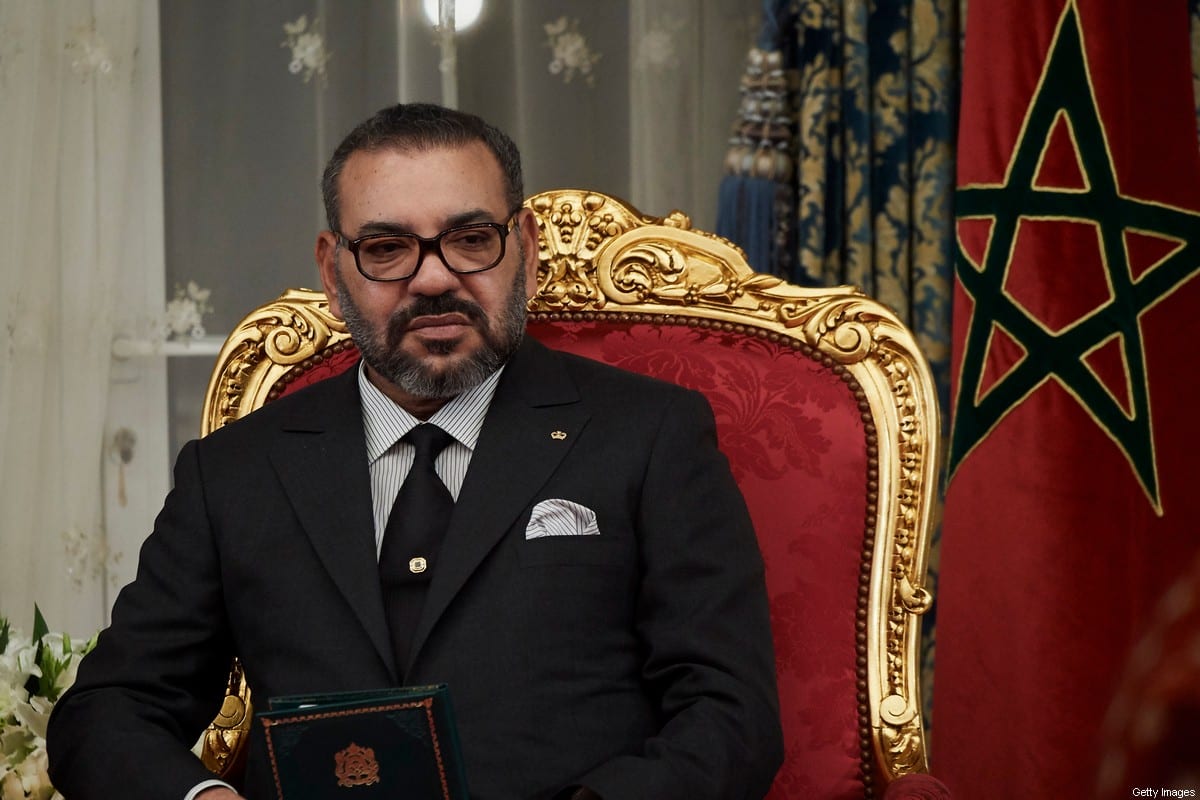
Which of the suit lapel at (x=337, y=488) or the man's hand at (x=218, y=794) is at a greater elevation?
the suit lapel at (x=337, y=488)

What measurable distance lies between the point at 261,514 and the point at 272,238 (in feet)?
3.84

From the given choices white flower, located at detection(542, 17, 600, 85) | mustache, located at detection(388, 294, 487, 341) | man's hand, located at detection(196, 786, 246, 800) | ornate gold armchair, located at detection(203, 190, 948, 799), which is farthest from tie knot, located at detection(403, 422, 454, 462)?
white flower, located at detection(542, 17, 600, 85)

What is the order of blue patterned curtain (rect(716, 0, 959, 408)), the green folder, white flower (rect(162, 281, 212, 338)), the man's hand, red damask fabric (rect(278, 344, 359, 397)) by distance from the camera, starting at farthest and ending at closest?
1. white flower (rect(162, 281, 212, 338))
2. blue patterned curtain (rect(716, 0, 959, 408))
3. red damask fabric (rect(278, 344, 359, 397))
4. the man's hand
5. the green folder

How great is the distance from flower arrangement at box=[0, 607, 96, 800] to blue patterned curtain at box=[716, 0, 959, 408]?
1.38 metres

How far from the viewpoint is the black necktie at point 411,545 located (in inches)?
57.8

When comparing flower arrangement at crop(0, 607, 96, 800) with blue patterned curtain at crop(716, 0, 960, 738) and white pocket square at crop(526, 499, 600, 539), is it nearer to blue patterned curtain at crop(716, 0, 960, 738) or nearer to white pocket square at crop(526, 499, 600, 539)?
white pocket square at crop(526, 499, 600, 539)

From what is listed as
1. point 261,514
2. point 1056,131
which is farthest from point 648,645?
point 1056,131

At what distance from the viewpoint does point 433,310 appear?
1.60 meters

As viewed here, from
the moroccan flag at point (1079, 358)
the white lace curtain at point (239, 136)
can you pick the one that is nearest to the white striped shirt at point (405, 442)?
the moroccan flag at point (1079, 358)

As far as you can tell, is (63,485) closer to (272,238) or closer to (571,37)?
(272,238)

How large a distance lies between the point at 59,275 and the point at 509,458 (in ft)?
4.51

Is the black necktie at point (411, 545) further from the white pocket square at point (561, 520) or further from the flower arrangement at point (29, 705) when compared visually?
the flower arrangement at point (29, 705)

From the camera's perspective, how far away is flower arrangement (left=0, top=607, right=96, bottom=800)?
152 centimetres

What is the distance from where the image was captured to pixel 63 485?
2451mm
